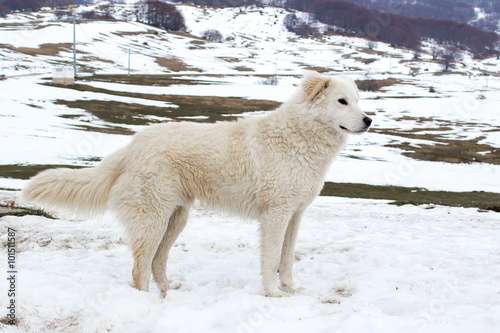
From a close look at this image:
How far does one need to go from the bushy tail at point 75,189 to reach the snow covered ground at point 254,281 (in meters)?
1.04

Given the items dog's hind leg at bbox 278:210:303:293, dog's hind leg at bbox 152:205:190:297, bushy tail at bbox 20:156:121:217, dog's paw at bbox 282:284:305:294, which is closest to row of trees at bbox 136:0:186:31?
dog's hind leg at bbox 152:205:190:297

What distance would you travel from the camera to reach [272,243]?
6414 mm

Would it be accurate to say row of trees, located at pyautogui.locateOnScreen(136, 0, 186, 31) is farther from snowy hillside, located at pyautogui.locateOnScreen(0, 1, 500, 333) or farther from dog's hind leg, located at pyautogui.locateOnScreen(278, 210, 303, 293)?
dog's hind leg, located at pyautogui.locateOnScreen(278, 210, 303, 293)

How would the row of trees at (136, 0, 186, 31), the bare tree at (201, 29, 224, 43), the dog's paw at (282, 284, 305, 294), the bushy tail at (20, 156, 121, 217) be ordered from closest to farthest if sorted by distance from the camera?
the bushy tail at (20, 156, 121, 217) < the dog's paw at (282, 284, 305, 294) < the bare tree at (201, 29, 224, 43) < the row of trees at (136, 0, 186, 31)

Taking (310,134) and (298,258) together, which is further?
(298,258)

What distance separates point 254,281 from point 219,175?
2.04 meters

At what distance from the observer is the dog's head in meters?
6.37

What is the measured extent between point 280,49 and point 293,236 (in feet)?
555

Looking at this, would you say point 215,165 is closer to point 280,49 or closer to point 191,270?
point 191,270

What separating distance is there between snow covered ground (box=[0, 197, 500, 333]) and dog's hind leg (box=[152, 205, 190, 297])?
0.58ft

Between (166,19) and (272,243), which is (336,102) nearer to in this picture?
(272,243)

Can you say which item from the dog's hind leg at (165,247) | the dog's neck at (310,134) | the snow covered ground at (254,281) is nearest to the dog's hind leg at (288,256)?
the snow covered ground at (254,281)

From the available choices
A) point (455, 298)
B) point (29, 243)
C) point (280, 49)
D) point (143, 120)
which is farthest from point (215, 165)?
point (280, 49)

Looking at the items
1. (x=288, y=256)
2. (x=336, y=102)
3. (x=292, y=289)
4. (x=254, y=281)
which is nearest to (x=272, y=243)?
(x=288, y=256)
